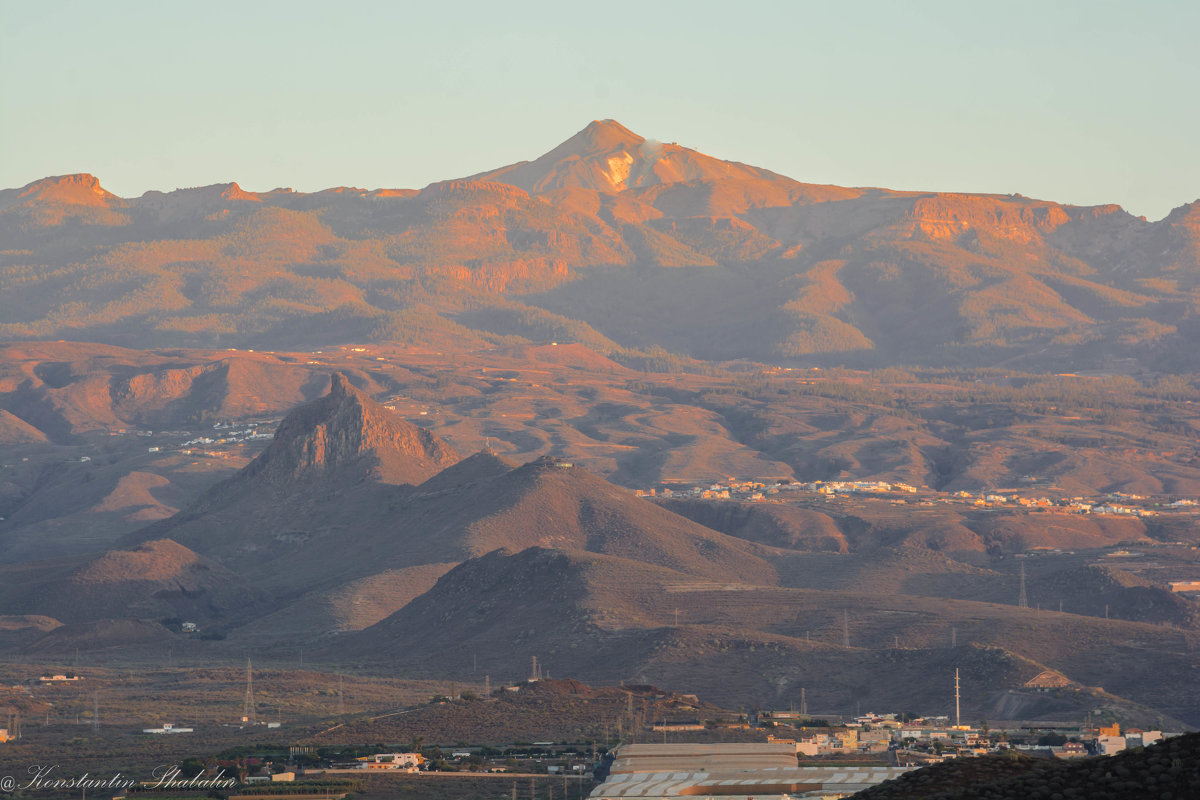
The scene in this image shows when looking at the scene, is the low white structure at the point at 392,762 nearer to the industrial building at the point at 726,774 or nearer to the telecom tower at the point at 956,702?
the industrial building at the point at 726,774

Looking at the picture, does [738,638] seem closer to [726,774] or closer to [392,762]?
[392,762]

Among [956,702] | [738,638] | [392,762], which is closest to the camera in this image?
[392,762]

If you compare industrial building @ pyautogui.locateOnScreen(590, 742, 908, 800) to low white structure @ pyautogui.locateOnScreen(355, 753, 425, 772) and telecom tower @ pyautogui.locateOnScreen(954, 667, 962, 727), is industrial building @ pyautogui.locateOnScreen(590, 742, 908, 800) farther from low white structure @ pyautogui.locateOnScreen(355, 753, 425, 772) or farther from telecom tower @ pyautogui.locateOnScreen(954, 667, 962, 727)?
telecom tower @ pyautogui.locateOnScreen(954, 667, 962, 727)

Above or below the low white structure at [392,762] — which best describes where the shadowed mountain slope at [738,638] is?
above

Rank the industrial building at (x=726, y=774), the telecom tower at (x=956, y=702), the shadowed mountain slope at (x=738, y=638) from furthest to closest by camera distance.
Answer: the shadowed mountain slope at (x=738, y=638) → the telecom tower at (x=956, y=702) → the industrial building at (x=726, y=774)

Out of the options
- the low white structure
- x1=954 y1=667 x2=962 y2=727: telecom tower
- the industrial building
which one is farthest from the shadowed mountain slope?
the industrial building

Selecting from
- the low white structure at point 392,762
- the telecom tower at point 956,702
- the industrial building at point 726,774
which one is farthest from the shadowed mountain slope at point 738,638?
the industrial building at point 726,774

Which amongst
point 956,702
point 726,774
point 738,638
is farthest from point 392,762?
point 738,638

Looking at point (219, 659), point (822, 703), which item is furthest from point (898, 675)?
point (219, 659)

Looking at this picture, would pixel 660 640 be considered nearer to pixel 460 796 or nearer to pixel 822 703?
pixel 822 703

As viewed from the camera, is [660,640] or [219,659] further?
[219,659]

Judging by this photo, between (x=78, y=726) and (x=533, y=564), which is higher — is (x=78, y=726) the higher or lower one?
the lower one
